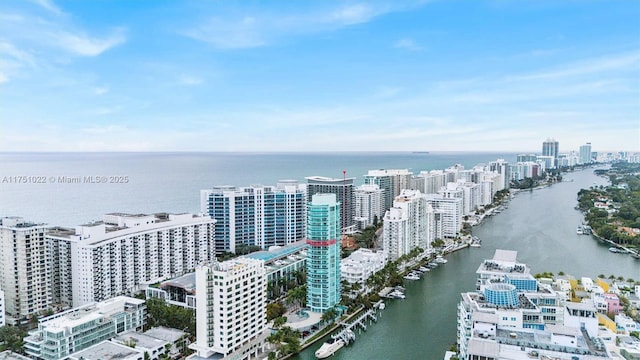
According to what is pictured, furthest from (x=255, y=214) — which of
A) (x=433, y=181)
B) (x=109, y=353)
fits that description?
(x=433, y=181)

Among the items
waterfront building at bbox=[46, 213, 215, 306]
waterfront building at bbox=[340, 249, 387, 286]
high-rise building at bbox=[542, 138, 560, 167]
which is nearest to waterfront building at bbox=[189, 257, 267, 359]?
waterfront building at bbox=[46, 213, 215, 306]

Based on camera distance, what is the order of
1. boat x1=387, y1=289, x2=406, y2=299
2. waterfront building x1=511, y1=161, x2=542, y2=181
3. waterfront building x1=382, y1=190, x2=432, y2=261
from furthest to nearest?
waterfront building x1=511, y1=161, x2=542, y2=181 < waterfront building x1=382, y1=190, x2=432, y2=261 < boat x1=387, y1=289, x2=406, y2=299

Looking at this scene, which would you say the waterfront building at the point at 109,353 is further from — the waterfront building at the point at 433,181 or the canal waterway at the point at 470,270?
the waterfront building at the point at 433,181

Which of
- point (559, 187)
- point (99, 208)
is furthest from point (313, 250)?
point (559, 187)

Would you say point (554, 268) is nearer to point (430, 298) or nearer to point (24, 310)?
point (430, 298)

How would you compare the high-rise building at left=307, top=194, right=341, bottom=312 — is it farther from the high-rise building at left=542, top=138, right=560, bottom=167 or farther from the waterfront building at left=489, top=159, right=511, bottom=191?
the high-rise building at left=542, top=138, right=560, bottom=167
